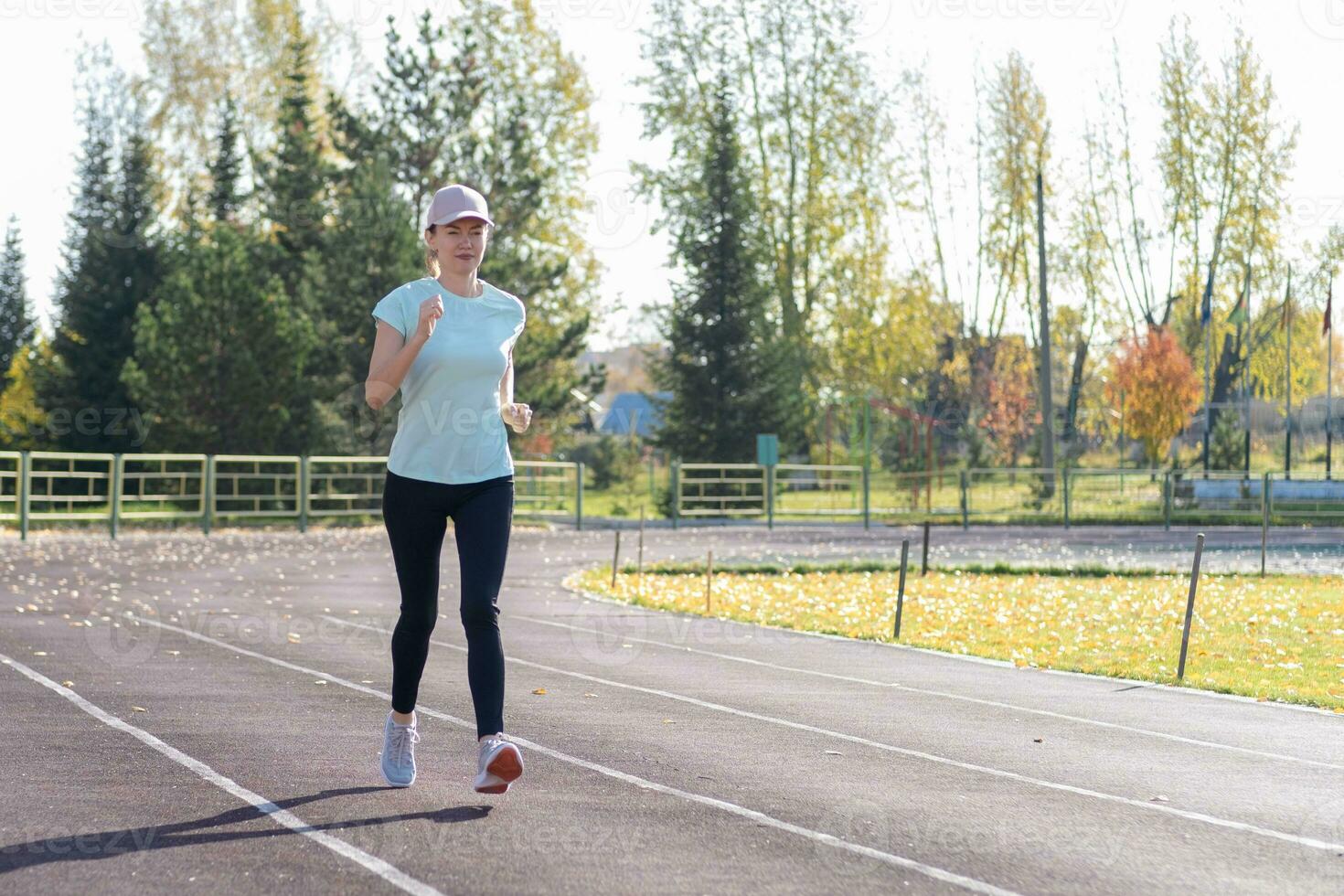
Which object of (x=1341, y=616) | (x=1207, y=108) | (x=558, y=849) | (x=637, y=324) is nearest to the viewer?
(x=558, y=849)

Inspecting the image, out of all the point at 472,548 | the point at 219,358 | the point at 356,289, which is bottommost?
the point at 472,548

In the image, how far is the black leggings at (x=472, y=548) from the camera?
557 centimetres

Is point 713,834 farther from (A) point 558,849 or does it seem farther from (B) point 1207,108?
(B) point 1207,108

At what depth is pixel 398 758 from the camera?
588cm

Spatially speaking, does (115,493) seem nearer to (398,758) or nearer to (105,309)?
(105,309)

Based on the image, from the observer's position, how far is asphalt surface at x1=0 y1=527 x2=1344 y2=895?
187 inches

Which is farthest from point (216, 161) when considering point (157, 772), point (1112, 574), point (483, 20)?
point (157, 772)

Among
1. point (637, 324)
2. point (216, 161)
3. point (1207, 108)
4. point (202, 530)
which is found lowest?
point (202, 530)

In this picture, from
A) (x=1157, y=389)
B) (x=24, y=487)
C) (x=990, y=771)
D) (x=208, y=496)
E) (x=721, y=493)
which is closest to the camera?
(x=990, y=771)

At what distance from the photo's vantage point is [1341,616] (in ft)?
47.9

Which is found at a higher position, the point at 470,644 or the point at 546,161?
the point at 546,161

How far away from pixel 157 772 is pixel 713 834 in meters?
2.29

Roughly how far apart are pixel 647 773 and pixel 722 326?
1492 inches

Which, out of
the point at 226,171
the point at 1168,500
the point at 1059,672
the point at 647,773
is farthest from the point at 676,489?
the point at 647,773
